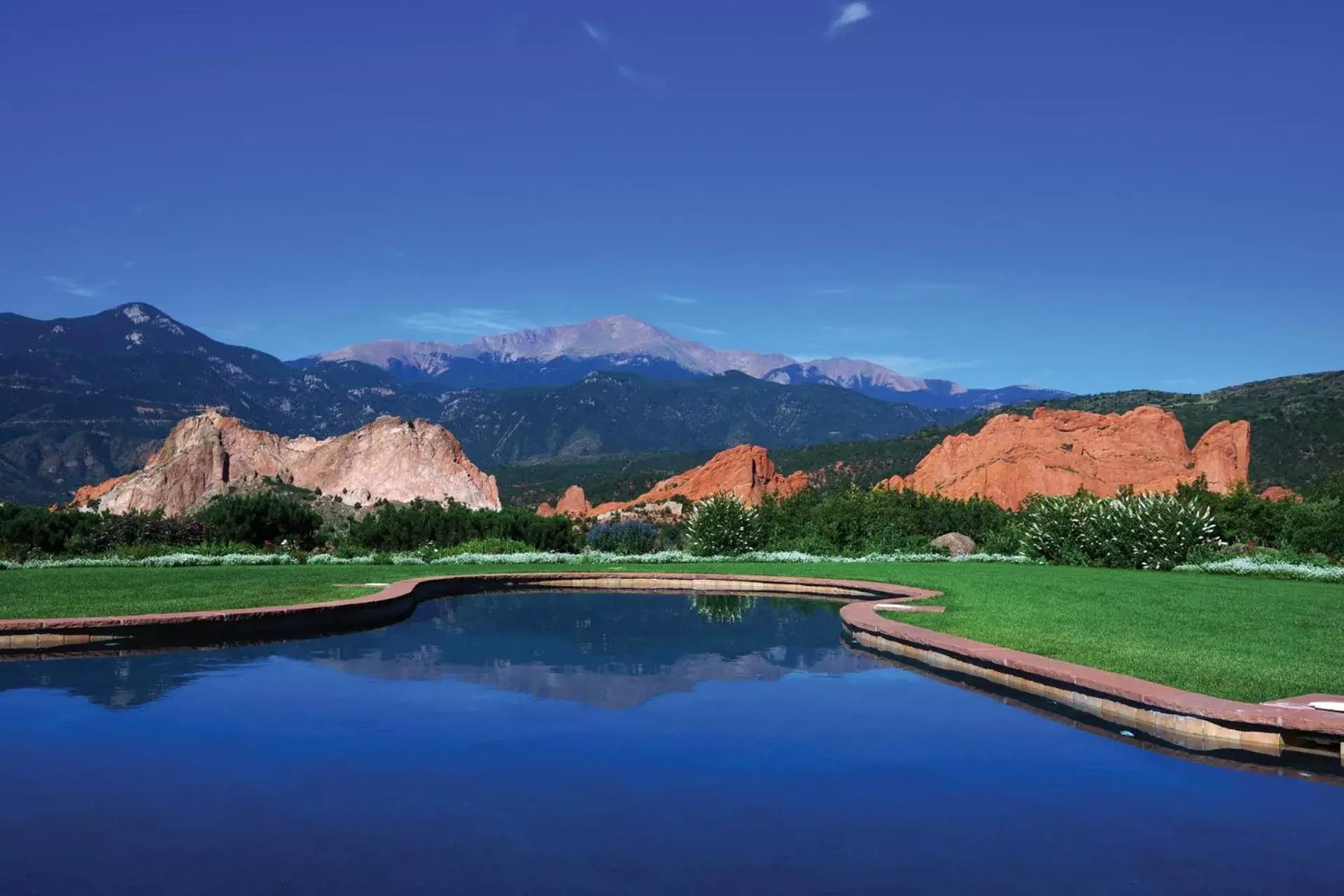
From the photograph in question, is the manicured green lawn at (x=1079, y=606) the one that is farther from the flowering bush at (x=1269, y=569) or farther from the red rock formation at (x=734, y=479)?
the red rock formation at (x=734, y=479)

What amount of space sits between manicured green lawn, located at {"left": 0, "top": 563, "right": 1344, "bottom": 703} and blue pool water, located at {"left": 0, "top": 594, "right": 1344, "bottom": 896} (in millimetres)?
1748

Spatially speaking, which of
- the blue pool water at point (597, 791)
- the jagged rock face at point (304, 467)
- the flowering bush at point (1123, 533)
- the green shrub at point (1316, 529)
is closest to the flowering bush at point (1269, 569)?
the flowering bush at point (1123, 533)

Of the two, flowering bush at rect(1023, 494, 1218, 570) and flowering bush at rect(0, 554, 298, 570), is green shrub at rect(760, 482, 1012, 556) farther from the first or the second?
flowering bush at rect(0, 554, 298, 570)

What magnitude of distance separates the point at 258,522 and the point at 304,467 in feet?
78.3

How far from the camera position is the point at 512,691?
28.5 feet

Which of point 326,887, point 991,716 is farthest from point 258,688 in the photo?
point 991,716

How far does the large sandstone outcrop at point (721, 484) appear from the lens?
64.1 meters

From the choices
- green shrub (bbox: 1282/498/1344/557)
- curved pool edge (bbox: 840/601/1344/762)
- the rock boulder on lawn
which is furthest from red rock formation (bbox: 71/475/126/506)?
green shrub (bbox: 1282/498/1344/557)

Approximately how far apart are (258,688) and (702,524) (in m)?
17.6

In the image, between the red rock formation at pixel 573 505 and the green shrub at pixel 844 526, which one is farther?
the red rock formation at pixel 573 505

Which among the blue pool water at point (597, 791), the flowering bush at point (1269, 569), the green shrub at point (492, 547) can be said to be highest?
the flowering bush at point (1269, 569)

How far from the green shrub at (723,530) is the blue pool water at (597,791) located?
15.7m

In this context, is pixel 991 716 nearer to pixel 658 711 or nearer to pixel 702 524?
pixel 658 711

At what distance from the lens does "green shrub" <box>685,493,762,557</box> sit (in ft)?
83.6
